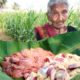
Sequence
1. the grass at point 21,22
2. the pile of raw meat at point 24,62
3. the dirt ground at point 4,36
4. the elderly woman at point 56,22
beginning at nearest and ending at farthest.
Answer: the pile of raw meat at point 24,62
the elderly woman at point 56,22
the grass at point 21,22
the dirt ground at point 4,36

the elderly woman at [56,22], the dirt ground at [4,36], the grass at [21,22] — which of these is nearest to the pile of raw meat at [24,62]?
the elderly woman at [56,22]

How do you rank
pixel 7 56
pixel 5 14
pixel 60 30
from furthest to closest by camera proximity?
pixel 5 14 → pixel 60 30 → pixel 7 56

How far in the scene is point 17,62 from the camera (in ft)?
4.01

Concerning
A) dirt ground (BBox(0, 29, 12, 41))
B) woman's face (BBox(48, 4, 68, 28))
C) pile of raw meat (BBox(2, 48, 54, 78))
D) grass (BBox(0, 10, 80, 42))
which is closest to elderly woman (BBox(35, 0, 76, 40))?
woman's face (BBox(48, 4, 68, 28))

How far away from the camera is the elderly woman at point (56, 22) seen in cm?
176

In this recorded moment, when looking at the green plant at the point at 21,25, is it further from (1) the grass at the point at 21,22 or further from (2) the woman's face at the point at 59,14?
(2) the woman's face at the point at 59,14

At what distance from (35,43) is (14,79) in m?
0.21

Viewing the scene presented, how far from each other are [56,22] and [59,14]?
0.04 meters

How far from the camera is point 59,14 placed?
1.79 m

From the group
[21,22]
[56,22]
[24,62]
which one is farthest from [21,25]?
[24,62]

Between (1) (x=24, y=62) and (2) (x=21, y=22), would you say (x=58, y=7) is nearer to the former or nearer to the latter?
(1) (x=24, y=62)

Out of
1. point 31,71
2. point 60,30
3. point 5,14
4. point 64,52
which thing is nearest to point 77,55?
point 64,52

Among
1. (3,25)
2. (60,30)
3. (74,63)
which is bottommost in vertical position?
(3,25)

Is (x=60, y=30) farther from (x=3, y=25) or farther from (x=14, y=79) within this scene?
(x=3, y=25)
